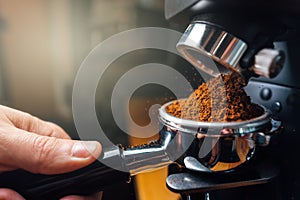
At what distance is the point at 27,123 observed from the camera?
53 centimetres

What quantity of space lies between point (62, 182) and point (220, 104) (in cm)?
17

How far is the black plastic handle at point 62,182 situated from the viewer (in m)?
0.33

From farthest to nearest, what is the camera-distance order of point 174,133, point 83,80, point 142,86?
point 83,80
point 142,86
point 174,133

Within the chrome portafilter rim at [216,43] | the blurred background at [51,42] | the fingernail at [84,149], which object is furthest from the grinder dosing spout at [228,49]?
the blurred background at [51,42]

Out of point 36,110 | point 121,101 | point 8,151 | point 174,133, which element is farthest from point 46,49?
point 174,133

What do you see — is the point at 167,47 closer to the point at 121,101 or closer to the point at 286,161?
the point at 121,101

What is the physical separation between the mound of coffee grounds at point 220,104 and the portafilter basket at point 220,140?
12 mm

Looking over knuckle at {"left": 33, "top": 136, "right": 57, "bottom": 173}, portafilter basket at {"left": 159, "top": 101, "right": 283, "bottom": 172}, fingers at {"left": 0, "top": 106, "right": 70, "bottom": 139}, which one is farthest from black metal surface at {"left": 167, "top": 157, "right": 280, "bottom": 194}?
fingers at {"left": 0, "top": 106, "right": 70, "bottom": 139}

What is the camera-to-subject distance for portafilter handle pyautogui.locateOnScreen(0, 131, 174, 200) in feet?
1.08

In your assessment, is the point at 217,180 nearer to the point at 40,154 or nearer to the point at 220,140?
the point at 220,140

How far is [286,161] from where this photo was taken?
0.34 metres

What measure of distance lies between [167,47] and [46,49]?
42 centimetres

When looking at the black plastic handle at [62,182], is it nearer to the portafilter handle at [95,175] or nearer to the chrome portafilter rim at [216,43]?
the portafilter handle at [95,175]

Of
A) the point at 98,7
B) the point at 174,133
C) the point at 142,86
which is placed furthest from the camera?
the point at 98,7
